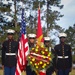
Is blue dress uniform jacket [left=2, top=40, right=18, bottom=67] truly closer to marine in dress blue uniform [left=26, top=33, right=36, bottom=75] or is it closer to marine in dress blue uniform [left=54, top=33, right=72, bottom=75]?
marine in dress blue uniform [left=26, top=33, right=36, bottom=75]

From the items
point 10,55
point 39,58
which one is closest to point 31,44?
point 39,58

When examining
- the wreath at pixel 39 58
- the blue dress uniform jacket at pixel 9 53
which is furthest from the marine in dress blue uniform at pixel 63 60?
the blue dress uniform jacket at pixel 9 53

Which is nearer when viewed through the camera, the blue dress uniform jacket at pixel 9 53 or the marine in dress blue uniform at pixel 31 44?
the marine in dress blue uniform at pixel 31 44

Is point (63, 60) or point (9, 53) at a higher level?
point (9, 53)

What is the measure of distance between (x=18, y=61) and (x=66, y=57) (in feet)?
4.93

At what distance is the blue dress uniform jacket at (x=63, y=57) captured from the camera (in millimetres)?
11922

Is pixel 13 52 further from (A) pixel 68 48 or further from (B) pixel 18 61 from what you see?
(A) pixel 68 48

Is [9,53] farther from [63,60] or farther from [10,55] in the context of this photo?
[63,60]

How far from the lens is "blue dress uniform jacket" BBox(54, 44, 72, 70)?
1192cm

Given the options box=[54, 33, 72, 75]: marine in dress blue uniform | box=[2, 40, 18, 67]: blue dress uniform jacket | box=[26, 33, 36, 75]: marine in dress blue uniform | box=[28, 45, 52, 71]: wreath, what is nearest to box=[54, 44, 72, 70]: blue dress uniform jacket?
box=[54, 33, 72, 75]: marine in dress blue uniform

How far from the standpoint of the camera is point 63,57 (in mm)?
11945

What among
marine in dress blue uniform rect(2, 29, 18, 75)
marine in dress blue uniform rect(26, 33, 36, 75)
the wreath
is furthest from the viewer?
marine in dress blue uniform rect(2, 29, 18, 75)

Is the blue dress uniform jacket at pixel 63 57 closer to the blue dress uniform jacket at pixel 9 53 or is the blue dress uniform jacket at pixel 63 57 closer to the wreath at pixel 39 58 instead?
the wreath at pixel 39 58

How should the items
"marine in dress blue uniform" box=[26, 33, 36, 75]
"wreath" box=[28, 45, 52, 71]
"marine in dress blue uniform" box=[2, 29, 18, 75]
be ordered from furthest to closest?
"marine in dress blue uniform" box=[2, 29, 18, 75] < "marine in dress blue uniform" box=[26, 33, 36, 75] < "wreath" box=[28, 45, 52, 71]
